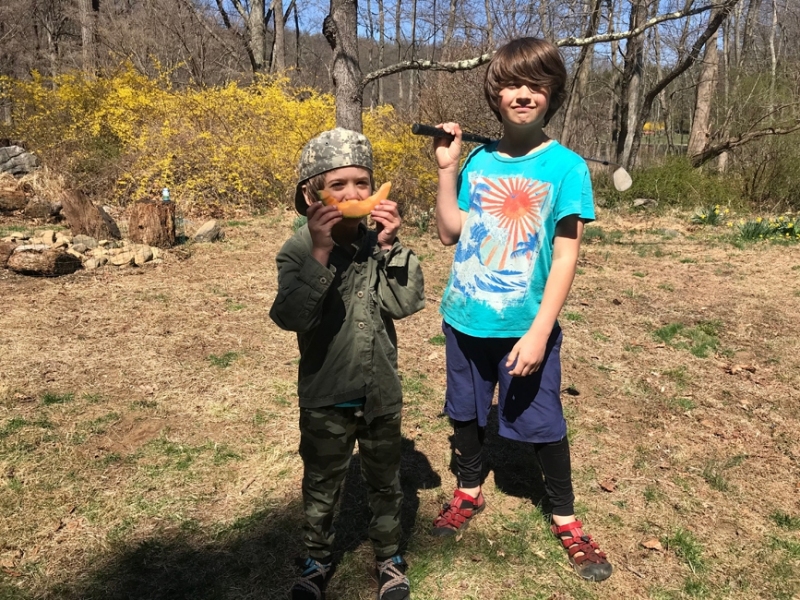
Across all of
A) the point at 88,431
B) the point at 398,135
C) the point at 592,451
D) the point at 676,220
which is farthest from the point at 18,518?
the point at 676,220

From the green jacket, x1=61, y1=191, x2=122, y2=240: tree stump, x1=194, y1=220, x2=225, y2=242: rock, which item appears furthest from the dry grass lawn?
x1=194, y1=220, x2=225, y2=242: rock

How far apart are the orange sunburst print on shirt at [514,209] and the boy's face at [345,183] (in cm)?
54

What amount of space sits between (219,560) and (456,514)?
0.99 m

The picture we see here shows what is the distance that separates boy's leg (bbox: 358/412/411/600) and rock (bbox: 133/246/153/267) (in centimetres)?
555

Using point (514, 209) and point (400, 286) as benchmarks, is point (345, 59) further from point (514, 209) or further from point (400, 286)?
point (400, 286)

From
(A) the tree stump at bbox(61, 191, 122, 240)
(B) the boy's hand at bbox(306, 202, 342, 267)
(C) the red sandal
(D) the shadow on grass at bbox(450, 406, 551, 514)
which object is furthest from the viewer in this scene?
(A) the tree stump at bbox(61, 191, 122, 240)

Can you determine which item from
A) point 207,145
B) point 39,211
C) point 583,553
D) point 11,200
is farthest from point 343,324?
point 207,145

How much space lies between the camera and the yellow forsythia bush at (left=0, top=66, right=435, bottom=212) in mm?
9594

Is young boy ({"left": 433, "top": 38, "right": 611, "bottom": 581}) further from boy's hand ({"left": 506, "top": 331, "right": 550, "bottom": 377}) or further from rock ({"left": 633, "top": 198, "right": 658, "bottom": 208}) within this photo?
rock ({"left": 633, "top": 198, "right": 658, "bottom": 208})

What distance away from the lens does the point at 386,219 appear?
1.68 meters

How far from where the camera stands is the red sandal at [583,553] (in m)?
2.17

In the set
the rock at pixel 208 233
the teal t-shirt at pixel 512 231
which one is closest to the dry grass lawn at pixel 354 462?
the teal t-shirt at pixel 512 231

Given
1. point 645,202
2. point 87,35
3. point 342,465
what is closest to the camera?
point 342,465

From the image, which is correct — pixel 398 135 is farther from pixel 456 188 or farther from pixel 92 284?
pixel 456 188
